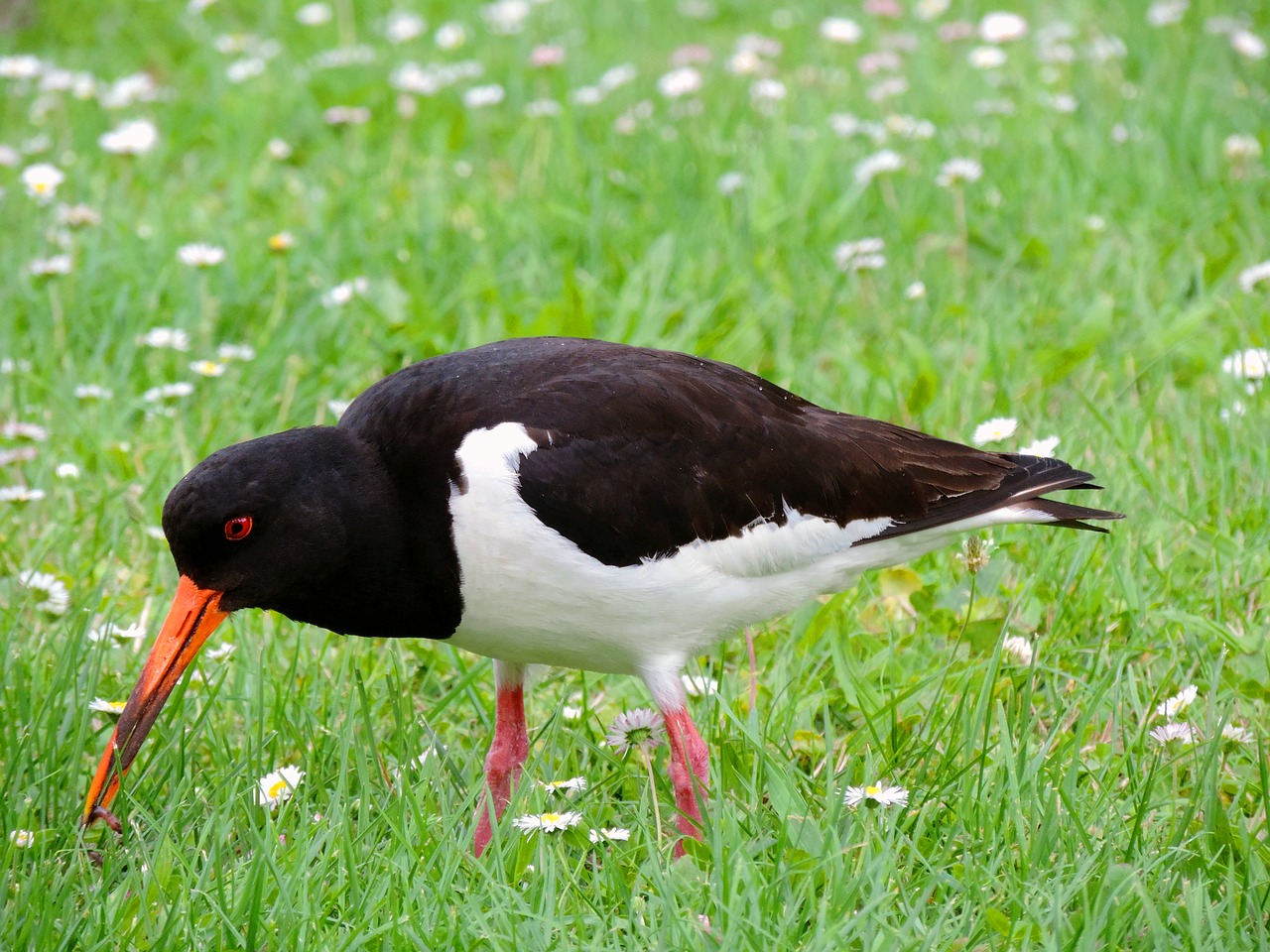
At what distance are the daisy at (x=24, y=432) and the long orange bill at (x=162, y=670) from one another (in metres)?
1.78

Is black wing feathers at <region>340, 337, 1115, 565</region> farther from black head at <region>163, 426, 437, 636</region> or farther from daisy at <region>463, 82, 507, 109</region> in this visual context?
daisy at <region>463, 82, 507, 109</region>

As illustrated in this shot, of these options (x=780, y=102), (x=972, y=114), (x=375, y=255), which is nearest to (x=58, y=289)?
(x=375, y=255)

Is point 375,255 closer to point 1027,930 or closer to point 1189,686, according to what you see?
point 1189,686

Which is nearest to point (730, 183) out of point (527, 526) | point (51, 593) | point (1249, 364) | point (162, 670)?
point (1249, 364)

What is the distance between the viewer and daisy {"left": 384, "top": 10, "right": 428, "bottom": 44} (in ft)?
28.6

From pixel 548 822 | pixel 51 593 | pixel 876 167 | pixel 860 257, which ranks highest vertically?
pixel 548 822

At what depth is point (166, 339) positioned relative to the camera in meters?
5.52

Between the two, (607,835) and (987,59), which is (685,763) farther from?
(987,59)

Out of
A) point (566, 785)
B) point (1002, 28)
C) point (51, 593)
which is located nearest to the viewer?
point (566, 785)

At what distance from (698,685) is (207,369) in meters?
2.42

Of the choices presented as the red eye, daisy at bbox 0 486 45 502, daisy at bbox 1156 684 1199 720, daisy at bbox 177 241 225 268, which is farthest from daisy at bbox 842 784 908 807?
daisy at bbox 177 241 225 268

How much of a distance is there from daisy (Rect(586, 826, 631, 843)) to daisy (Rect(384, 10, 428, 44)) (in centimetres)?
638

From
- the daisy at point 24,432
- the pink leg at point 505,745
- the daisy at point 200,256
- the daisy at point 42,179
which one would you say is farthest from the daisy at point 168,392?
the pink leg at point 505,745

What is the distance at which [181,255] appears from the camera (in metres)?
5.96
